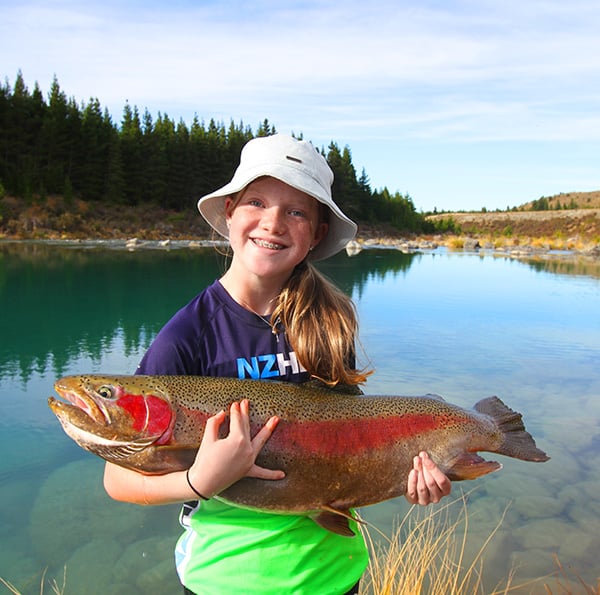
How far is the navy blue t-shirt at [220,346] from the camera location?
2449mm

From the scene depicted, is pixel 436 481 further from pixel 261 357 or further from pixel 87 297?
pixel 87 297

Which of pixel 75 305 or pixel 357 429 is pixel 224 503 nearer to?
pixel 357 429

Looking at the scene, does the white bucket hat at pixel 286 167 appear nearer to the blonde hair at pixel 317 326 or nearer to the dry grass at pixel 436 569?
the blonde hair at pixel 317 326

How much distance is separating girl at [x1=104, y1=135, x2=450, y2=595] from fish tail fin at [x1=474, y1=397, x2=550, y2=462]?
0.58m

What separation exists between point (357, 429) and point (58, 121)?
229 feet

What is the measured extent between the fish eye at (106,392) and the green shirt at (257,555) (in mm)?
616

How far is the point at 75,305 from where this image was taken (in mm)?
19156

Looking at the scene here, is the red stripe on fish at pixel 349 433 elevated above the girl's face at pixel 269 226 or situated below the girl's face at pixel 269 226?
below

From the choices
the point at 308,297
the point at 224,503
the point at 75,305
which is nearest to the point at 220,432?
the point at 224,503

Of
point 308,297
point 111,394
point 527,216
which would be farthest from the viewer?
point 527,216

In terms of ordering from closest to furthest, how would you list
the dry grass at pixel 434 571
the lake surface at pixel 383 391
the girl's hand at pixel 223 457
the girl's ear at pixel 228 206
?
the girl's hand at pixel 223 457 → the girl's ear at pixel 228 206 → the dry grass at pixel 434 571 → the lake surface at pixel 383 391

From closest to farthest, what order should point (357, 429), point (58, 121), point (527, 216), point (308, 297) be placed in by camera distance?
point (357, 429) < point (308, 297) < point (58, 121) < point (527, 216)

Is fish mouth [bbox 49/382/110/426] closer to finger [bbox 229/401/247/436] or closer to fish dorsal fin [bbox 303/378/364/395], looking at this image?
finger [bbox 229/401/247/436]

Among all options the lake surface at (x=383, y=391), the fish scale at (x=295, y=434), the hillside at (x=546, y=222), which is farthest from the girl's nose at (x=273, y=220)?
the hillside at (x=546, y=222)
